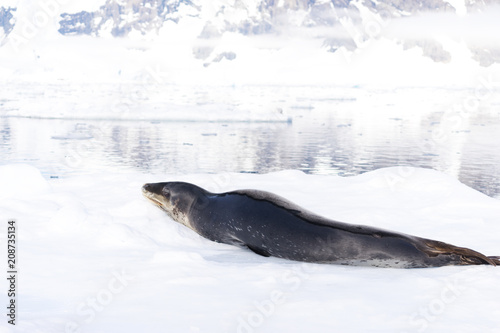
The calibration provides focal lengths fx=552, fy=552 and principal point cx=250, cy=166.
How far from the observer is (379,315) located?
279cm

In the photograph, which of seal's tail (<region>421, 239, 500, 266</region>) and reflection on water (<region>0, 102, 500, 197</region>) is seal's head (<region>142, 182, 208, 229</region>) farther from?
reflection on water (<region>0, 102, 500, 197</region>)

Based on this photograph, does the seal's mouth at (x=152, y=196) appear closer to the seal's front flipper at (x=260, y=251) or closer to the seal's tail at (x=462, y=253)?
the seal's front flipper at (x=260, y=251)

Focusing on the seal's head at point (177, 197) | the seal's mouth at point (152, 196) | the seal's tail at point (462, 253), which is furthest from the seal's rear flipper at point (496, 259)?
the seal's mouth at point (152, 196)

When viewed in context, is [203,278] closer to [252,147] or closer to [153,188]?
[153,188]

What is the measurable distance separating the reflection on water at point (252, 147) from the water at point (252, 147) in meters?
0.02

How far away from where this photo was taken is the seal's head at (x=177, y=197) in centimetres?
499

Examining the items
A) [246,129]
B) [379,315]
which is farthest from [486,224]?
[246,129]

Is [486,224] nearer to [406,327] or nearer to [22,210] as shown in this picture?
[406,327]

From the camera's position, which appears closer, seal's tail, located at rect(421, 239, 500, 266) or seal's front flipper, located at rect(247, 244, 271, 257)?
seal's tail, located at rect(421, 239, 500, 266)

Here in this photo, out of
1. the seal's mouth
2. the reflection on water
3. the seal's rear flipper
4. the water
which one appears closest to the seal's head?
the seal's mouth

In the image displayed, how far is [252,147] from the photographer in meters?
16.7

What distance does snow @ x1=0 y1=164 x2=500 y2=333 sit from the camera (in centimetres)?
269

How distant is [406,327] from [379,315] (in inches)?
7.2

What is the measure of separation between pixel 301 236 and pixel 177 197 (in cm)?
153
